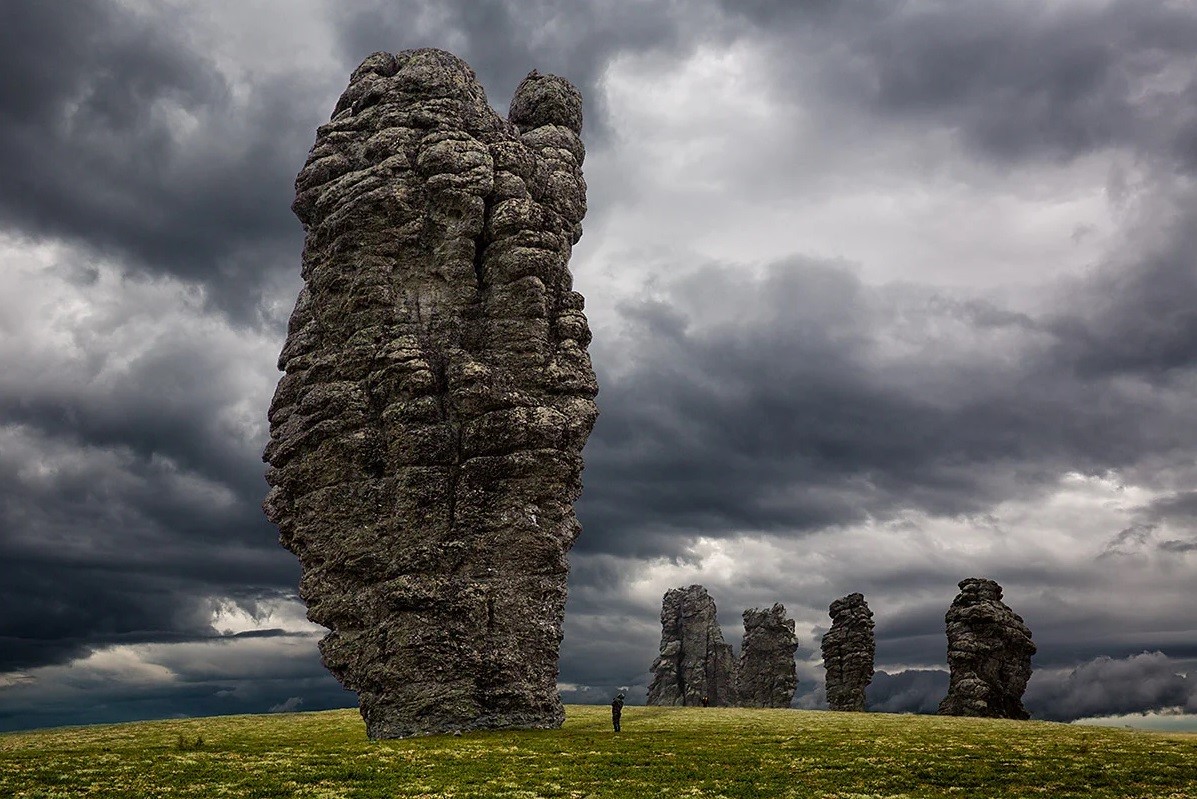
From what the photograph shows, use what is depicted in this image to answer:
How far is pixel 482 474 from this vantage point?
6831cm

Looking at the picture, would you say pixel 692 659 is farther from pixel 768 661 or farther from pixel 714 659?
pixel 768 661

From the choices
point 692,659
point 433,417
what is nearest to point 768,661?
point 692,659

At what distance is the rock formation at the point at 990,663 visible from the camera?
307ft

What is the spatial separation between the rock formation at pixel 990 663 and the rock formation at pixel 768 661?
31.3m

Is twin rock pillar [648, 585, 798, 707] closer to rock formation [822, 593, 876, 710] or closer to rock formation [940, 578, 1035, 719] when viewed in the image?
rock formation [822, 593, 876, 710]

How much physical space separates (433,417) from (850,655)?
75.8 meters

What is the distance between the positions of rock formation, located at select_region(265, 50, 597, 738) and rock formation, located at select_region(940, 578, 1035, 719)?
52.8 meters

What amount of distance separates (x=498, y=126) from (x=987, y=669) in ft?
261

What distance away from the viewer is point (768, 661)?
Answer: 127 metres

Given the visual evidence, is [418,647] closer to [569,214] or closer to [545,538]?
[545,538]

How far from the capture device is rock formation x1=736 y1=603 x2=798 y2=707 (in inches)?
4916

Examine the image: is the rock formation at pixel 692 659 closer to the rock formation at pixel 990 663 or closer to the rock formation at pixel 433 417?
the rock formation at pixel 990 663

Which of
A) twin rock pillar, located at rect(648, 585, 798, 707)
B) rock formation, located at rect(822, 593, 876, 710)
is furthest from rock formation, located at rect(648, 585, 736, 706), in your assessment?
rock formation, located at rect(822, 593, 876, 710)

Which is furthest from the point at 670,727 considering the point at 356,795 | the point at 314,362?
the point at 314,362
